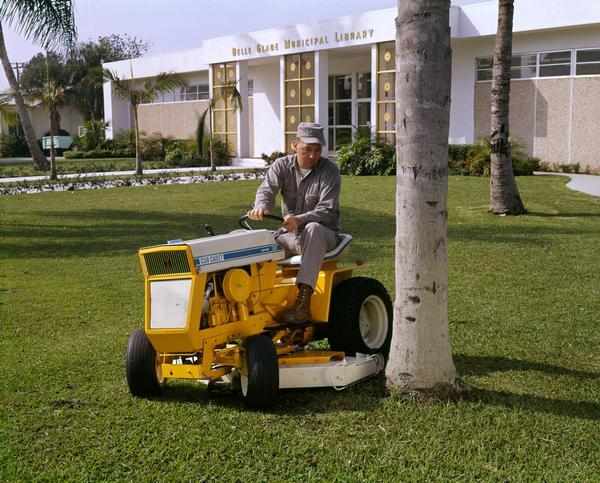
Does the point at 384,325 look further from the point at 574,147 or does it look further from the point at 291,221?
the point at 574,147

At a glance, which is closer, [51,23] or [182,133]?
[51,23]

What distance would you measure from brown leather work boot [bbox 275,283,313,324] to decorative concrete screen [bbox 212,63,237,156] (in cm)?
2899

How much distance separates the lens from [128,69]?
44.3 meters

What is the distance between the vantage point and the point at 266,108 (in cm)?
3553

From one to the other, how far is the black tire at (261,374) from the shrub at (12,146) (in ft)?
144

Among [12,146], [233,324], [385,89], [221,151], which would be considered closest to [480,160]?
[385,89]

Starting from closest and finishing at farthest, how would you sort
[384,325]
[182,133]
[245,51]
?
[384,325]
[245,51]
[182,133]

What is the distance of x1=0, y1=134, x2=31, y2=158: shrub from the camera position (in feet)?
150

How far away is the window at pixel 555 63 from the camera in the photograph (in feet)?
78.4

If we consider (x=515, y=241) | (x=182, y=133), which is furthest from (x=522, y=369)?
(x=182, y=133)

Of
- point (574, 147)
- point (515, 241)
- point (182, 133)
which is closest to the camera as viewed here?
point (515, 241)

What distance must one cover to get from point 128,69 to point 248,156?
44.7 feet

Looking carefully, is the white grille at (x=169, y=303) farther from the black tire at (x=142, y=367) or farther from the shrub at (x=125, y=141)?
the shrub at (x=125, y=141)

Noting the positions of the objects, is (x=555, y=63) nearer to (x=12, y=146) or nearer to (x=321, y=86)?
(x=321, y=86)
